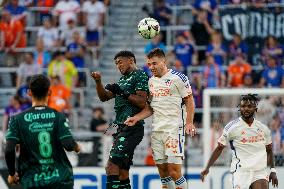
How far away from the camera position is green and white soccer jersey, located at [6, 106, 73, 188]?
10.5 metres

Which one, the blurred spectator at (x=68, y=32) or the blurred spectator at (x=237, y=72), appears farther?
the blurred spectator at (x=68, y=32)

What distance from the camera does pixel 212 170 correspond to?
60.8 ft

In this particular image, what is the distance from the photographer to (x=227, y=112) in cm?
1847

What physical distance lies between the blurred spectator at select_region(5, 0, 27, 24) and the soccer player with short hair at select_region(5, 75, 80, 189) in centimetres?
1496

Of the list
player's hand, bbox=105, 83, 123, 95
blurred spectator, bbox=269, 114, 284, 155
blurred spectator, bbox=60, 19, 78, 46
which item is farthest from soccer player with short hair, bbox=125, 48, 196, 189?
blurred spectator, bbox=60, 19, 78, 46

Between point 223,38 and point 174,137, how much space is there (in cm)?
959

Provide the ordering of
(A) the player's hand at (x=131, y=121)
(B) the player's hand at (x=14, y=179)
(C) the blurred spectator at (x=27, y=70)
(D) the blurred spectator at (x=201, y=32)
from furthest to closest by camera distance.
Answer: (C) the blurred spectator at (x=27, y=70) → (D) the blurred spectator at (x=201, y=32) → (A) the player's hand at (x=131, y=121) → (B) the player's hand at (x=14, y=179)

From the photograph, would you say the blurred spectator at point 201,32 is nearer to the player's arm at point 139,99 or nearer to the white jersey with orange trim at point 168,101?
the white jersey with orange trim at point 168,101

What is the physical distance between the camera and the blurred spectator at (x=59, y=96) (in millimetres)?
22047

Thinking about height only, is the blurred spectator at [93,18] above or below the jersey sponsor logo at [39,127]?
above

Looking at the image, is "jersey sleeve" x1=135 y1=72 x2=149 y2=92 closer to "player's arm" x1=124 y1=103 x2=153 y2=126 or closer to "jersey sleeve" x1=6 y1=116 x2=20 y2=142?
"player's arm" x1=124 y1=103 x2=153 y2=126

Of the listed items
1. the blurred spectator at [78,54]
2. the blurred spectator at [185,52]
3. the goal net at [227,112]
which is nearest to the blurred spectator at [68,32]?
the blurred spectator at [78,54]

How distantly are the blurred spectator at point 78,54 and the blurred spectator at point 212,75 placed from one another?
3.27m

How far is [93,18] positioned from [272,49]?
16.2ft
